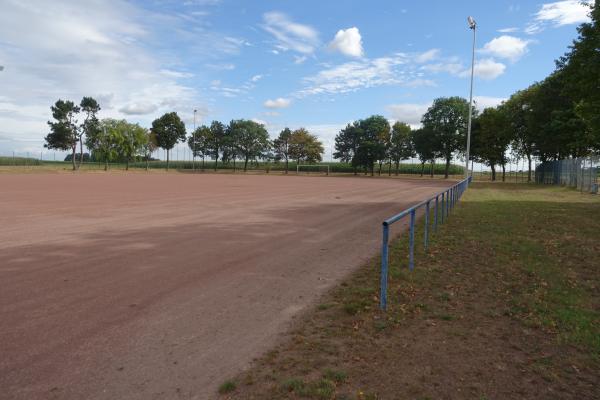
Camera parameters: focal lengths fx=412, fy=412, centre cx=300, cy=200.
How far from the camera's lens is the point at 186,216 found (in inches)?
551

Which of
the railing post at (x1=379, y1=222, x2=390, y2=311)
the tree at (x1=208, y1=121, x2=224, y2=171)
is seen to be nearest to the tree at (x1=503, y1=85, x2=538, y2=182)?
the railing post at (x1=379, y1=222, x2=390, y2=311)

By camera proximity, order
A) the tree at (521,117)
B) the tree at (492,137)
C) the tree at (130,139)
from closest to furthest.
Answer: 1. the tree at (521,117)
2. the tree at (492,137)
3. the tree at (130,139)

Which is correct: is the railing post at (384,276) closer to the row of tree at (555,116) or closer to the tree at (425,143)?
the row of tree at (555,116)

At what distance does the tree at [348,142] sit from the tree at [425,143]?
59.4 feet

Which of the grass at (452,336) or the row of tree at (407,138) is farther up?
the row of tree at (407,138)

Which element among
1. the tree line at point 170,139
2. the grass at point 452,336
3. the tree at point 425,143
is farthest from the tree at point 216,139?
the grass at point 452,336

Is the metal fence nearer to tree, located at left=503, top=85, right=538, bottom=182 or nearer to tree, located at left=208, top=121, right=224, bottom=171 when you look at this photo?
tree, located at left=503, top=85, right=538, bottom=182

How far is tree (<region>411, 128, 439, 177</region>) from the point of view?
6775 cm

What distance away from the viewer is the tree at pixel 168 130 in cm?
9062

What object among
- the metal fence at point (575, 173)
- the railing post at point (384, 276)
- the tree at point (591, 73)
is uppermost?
the tree at point (591, 73)

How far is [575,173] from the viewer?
32.3 metres

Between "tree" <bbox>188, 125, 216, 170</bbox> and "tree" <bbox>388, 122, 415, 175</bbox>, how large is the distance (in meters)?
43.0

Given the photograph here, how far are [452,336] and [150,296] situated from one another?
3.98 metres

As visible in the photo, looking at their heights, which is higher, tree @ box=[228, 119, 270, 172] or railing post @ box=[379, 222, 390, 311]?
tree @ box=[228, 119, 270, 172]
